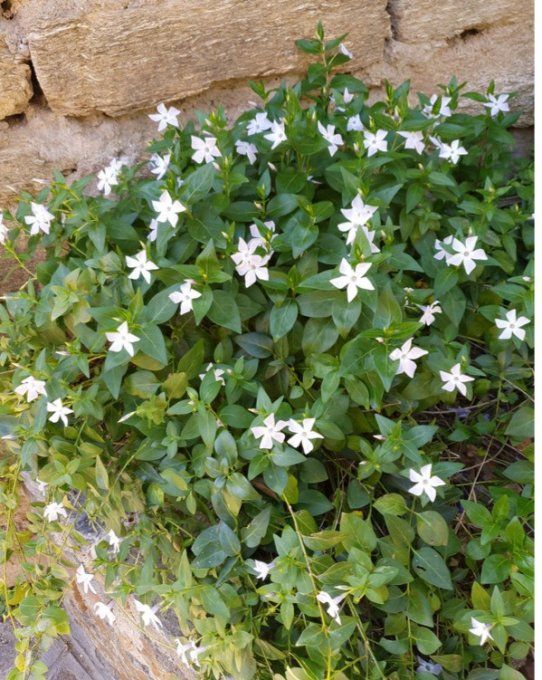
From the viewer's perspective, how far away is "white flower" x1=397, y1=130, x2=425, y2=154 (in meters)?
1.70

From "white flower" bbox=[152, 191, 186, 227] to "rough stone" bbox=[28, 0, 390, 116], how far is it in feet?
1.91

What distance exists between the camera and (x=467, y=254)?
1598mm

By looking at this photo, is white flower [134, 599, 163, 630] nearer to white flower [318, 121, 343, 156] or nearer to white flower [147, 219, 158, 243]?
white flower [147, 219, 158, 243]

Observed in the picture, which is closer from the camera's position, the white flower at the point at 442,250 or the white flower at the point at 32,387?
the white flower at the point at 32,387

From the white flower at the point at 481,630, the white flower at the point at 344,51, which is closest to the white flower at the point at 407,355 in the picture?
the white flower at the point at 481,630

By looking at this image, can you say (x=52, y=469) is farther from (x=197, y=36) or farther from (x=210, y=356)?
(x=197, y=36)

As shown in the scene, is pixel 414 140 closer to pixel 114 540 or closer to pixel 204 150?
pixel 204 150

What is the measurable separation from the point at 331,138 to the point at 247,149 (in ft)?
0.66

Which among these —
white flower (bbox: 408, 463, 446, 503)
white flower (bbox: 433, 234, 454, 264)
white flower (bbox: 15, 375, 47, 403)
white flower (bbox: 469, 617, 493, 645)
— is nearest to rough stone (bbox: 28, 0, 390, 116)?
white flower (bbox: 433, 234, 454, 264)

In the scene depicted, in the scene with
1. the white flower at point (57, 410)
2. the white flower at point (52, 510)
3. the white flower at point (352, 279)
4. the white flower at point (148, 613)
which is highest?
the white flower at point (352, 279)

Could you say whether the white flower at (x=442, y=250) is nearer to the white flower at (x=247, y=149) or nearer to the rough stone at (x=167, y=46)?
the white flower at (x=247, y=149)

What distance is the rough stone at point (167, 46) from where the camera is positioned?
1.82 metres

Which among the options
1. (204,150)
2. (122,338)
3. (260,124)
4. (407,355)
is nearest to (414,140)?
(260,124)

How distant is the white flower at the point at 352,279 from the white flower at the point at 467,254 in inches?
14.2
